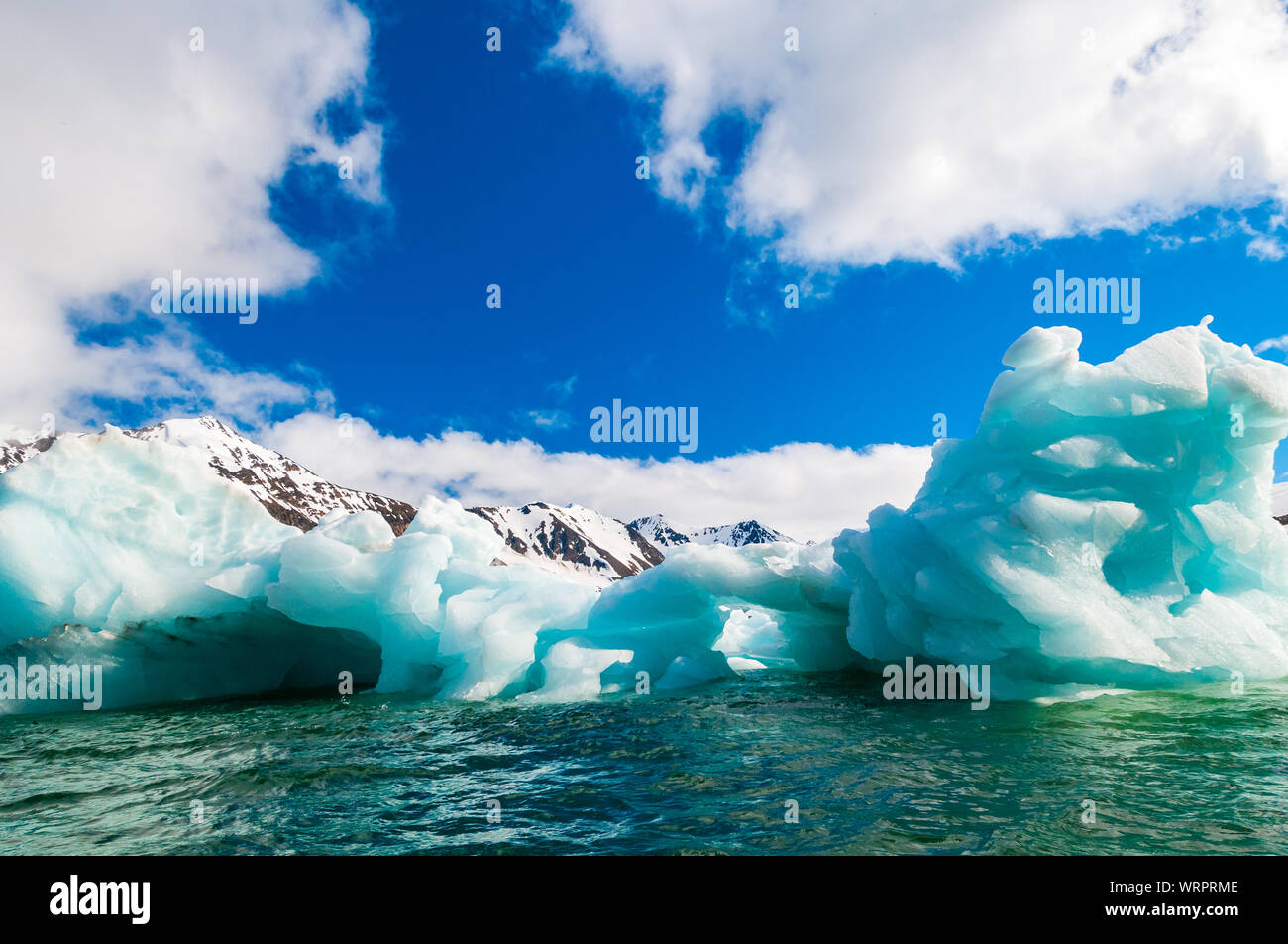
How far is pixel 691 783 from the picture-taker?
6848 mm

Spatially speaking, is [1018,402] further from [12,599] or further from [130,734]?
[12,599]

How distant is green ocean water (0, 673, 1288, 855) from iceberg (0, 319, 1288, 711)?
4.95ft

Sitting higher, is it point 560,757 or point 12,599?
point 12,599

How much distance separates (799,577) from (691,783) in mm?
8604

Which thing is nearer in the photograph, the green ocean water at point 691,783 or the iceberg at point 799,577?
the green ocean water at point 691,783

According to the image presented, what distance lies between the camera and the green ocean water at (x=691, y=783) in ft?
17.0

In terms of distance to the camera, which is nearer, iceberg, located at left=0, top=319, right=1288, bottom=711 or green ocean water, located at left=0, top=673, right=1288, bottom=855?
green ocean water, located at left=0, top=673, right=1288, bottom=855

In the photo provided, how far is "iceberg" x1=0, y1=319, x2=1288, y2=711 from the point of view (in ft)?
34.0

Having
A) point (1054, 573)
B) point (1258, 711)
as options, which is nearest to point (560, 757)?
point (1054, 573)

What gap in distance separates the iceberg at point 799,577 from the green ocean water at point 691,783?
1.51m

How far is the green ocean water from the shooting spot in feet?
17.0

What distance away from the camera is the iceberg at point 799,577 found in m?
10.4
